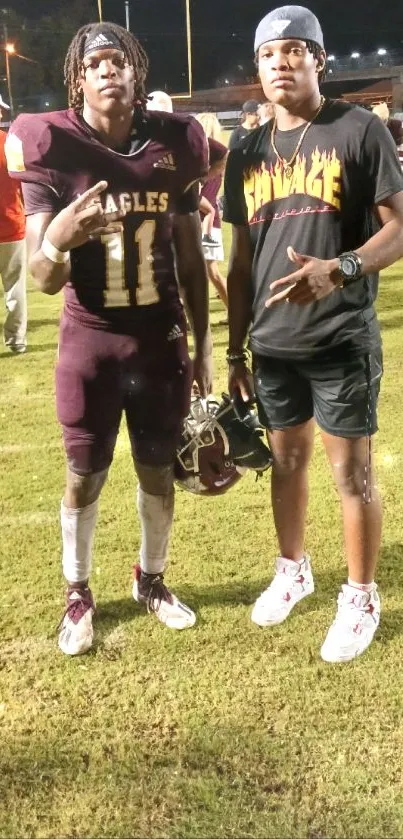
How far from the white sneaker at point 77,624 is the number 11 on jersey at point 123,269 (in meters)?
1.02

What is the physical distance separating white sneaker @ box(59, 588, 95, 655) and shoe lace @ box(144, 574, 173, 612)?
20 cm

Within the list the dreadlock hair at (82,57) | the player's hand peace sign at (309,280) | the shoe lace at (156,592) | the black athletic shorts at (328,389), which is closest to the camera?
the player's hand peace sign at (309,280)

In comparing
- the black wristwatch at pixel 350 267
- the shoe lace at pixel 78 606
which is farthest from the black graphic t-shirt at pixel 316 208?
the shoe lace at pixel 78 606

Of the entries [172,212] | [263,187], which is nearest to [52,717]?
[172,212]

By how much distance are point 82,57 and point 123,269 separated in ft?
1.91

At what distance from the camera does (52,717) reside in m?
2.25

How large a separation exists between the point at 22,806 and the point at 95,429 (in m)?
1.03

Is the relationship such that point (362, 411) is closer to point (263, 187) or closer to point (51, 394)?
point (263, 187)

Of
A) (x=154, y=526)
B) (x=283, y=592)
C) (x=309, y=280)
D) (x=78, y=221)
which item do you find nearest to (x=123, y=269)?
(x=78, y=221)

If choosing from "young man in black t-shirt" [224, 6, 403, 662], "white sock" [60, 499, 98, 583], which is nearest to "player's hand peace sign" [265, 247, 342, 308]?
"young man in black t-shirt" [224, 6, 403, 662]

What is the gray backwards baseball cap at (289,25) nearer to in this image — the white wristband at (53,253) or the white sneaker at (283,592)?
the white wristband at (53,253)

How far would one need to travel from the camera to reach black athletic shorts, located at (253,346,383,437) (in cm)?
228

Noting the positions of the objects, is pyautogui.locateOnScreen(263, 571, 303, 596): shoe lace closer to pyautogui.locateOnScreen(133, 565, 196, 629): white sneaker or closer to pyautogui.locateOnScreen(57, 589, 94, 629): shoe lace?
pyautogui.locateOnScreen(133, 565, 196, 629): white sneaker

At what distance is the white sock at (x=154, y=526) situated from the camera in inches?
101
